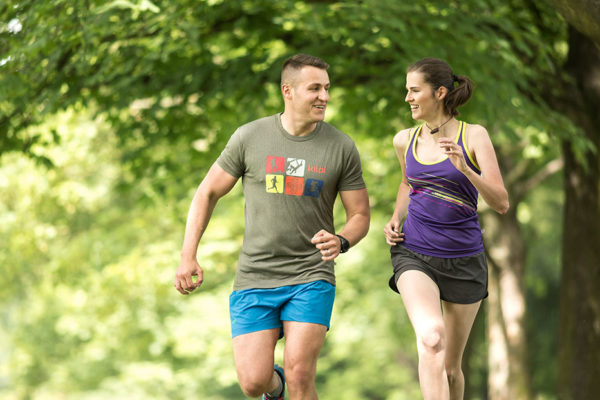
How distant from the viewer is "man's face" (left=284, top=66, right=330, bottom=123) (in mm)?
4465

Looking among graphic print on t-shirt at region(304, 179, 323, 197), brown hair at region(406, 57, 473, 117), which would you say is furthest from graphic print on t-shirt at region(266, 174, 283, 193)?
brown hair at region(406, 57, 473, 117)

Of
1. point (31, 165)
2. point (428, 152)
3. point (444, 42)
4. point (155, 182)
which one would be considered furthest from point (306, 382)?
point (31, 165)

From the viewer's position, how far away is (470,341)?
1452 centimetres

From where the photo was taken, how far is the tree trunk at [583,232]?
8.91 meters

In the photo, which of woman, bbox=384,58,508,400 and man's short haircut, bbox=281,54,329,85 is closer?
woman, bbox=384,58,508,400

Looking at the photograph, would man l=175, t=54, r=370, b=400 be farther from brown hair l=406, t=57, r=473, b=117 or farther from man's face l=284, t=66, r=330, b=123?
brown hair l=406, t=57, r=473, b=117

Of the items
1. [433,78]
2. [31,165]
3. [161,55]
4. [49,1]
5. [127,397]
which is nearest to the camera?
[433,78]

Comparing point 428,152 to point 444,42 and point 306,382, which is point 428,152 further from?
point 444,42

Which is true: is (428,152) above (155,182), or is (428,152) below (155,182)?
above

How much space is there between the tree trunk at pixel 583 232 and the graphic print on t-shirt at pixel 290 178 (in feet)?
16.9

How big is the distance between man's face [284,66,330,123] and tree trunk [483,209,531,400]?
908 centimetres

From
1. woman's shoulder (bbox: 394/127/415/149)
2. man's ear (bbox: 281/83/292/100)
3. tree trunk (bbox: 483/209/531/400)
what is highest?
man's ear (bbox: 281/83/292/100)

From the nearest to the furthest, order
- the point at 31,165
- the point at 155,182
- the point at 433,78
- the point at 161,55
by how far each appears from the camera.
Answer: the point at 433,78, the point at 161,55, the point at 155,182, the point at 31,165

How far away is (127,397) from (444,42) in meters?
18.4
